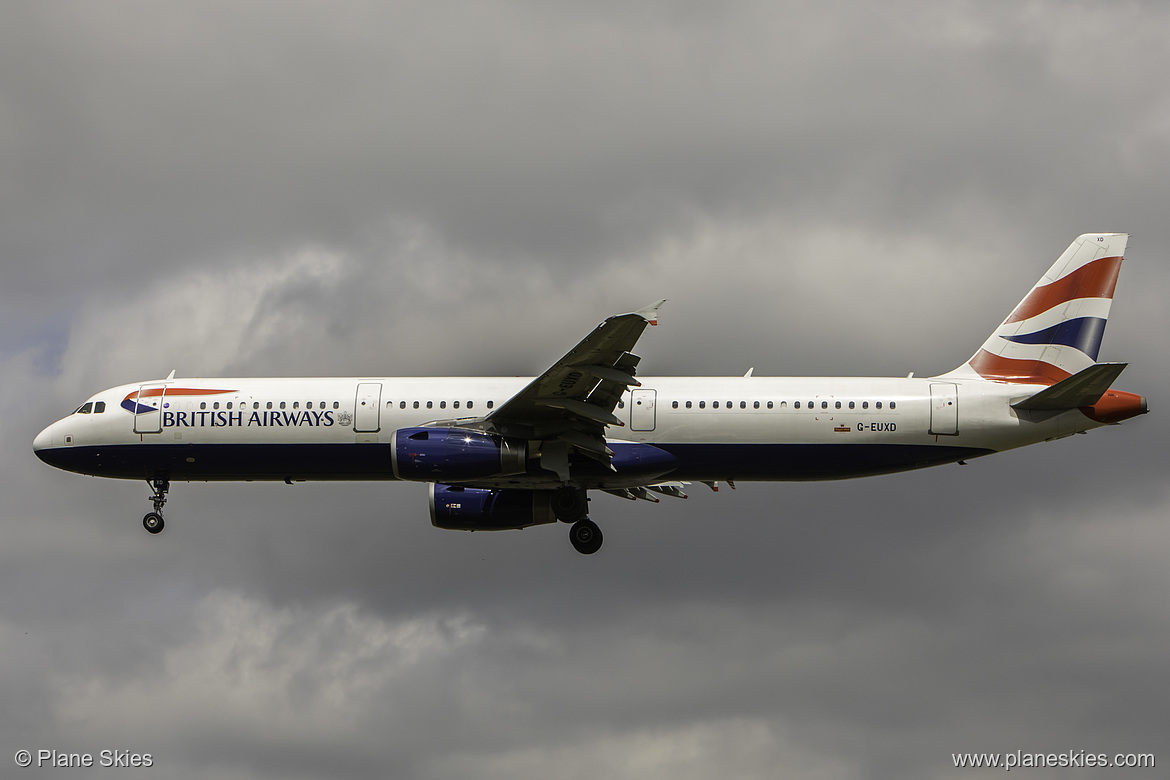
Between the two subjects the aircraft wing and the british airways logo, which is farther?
the british airways logo

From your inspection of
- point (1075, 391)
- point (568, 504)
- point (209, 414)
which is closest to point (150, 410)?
point (209, 414)

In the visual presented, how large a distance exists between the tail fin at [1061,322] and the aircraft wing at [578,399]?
11067 mm

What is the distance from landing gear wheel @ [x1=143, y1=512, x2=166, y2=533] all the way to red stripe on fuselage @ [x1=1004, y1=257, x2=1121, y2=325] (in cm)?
2580

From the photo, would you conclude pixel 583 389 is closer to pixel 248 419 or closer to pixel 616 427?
pixel 616 427

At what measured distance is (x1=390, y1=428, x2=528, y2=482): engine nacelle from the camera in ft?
116

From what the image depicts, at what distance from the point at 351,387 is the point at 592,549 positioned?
840 cm

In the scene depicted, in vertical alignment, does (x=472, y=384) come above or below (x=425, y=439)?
above

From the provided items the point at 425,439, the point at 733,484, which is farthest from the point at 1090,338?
the point at 425,439

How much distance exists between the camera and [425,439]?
3544 cm

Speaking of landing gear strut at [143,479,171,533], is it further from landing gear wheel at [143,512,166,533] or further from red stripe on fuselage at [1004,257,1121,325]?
red stripe on fuselage at [1004,257,1121,325]

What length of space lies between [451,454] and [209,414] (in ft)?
27.1

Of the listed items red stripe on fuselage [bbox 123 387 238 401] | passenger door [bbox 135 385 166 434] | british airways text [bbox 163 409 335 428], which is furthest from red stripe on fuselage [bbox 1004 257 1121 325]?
passenger door [bbox 135 385 166 434]

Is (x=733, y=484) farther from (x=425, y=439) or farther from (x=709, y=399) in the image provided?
(x=425, y=439)

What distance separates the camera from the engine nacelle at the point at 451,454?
35.3 meters
